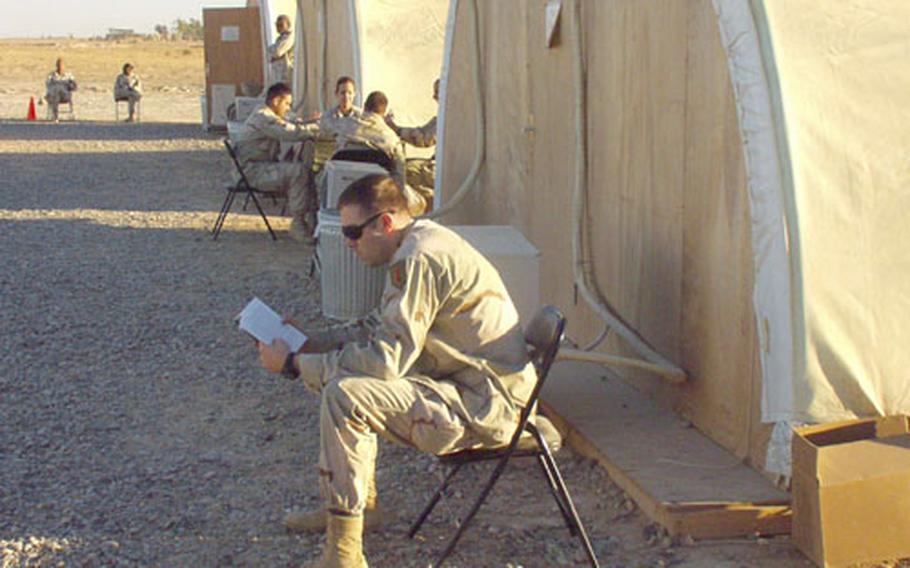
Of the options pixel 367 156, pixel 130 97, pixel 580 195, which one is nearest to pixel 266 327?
pixel 580 195

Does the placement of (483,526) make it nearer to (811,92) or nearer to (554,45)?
(811,92)

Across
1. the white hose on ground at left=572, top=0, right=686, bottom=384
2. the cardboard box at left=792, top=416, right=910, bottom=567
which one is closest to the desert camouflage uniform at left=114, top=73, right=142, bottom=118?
the white hose on ground at left=572, top=0, right=686, bottom=384

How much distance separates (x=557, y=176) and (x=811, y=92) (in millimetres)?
2666

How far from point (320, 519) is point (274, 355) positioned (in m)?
0.77

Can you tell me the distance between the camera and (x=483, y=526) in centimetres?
455

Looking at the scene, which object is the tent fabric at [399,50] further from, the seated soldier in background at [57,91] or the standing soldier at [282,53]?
the seated soldier in background at [57,91]

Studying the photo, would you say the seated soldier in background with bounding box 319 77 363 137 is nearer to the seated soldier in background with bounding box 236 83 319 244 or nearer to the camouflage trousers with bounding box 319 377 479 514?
the seated soldier in background with bounding box 236 83 319 244

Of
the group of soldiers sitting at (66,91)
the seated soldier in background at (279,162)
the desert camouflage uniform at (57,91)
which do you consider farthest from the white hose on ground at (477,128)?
the desert camouflage uniform at (57,91)

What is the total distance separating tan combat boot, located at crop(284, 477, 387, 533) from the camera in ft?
14.7

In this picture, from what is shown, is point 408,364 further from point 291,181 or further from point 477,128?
point 291,181

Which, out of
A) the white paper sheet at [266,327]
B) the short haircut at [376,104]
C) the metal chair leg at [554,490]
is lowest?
the metal chair leg at [554,490]

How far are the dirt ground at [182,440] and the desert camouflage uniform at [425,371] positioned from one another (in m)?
0.56

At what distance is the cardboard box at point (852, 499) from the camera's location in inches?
156

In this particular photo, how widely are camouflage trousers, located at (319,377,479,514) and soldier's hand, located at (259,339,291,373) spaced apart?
0.23 m
